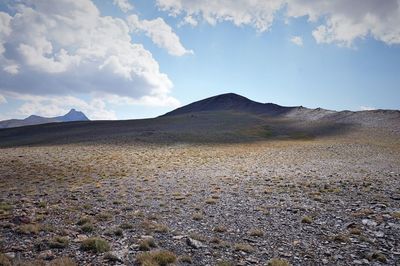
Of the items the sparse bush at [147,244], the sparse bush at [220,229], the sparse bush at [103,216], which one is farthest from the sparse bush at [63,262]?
the sparse bush at [220,229]

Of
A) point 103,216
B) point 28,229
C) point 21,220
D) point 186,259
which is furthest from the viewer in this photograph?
point 103,216

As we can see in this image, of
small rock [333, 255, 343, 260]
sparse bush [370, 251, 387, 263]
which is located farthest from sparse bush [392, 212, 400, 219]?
small rock [333, 255, 343, 260]

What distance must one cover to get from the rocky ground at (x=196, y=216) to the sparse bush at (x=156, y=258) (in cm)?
3

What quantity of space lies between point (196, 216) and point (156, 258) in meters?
5.13

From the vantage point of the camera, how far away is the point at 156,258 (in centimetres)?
944

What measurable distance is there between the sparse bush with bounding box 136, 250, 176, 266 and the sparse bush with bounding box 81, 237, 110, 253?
4.57 feet

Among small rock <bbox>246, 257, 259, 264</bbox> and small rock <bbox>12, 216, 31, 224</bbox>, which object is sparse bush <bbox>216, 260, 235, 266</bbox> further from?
small rock <bbox>12, 216, 31, 224</bbox>

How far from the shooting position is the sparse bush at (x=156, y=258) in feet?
29.9

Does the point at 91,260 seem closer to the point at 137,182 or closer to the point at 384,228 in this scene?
the point at 384,228

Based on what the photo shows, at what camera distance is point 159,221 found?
13703mm

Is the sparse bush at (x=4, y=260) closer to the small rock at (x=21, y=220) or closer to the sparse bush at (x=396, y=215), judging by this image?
the small rock at (x=21, y=220)

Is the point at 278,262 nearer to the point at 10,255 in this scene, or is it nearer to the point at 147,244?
the point at 147,244

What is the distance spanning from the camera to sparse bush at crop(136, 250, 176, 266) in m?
9.12

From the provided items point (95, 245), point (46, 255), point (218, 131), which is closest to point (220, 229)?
point (95, 245)
